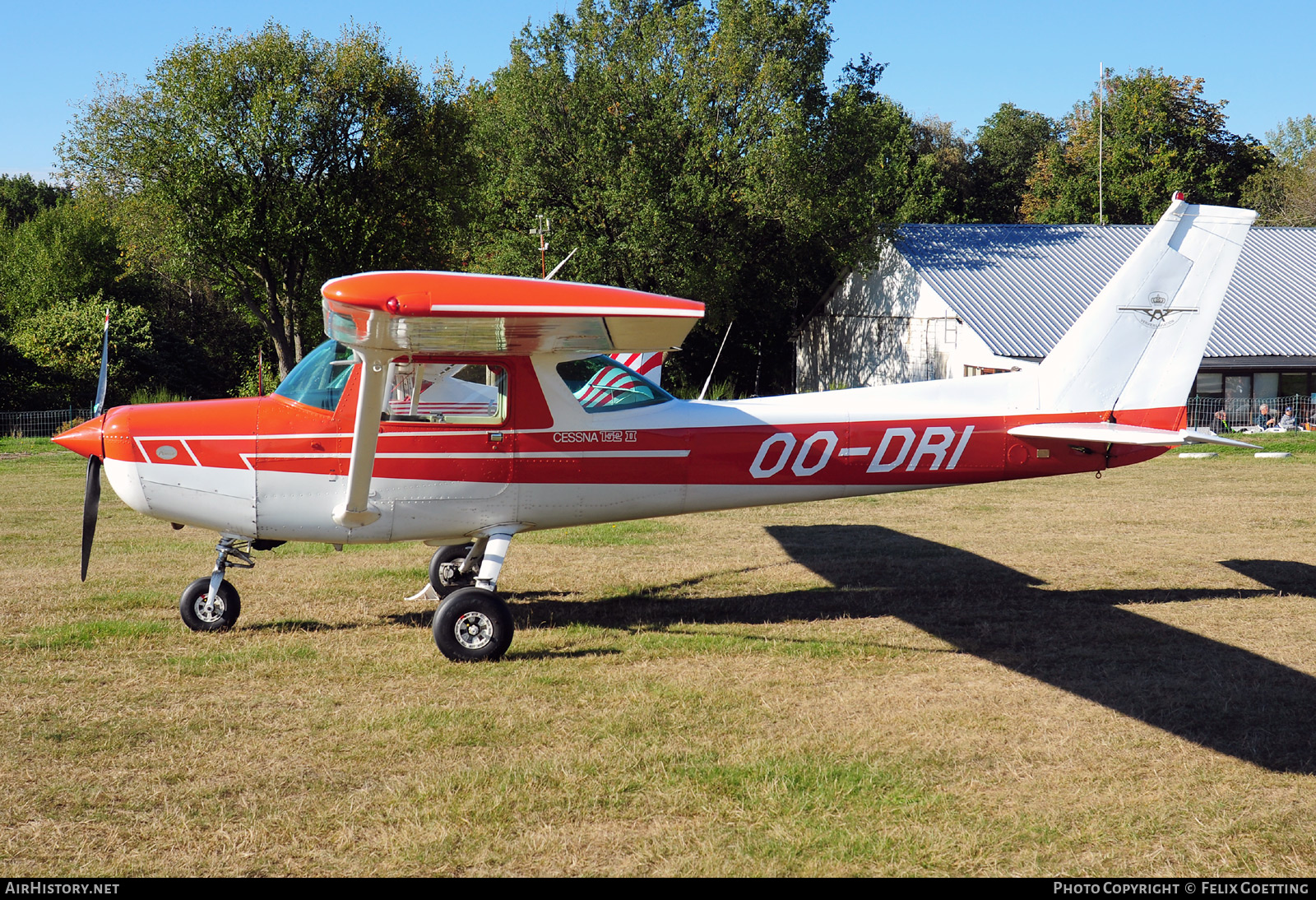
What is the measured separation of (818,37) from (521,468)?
29.6m

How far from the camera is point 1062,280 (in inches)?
1227

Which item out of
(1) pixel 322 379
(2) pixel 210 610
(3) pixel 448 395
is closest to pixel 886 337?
(3) pixel 448 395

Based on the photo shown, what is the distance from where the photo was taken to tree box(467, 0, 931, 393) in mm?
31672

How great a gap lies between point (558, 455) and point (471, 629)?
1.44 m

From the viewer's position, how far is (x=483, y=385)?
7500mm

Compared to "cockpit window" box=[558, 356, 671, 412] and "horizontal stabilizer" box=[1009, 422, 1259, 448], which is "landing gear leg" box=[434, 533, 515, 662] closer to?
"cockpit window" box=[558, 356, 671, 412]

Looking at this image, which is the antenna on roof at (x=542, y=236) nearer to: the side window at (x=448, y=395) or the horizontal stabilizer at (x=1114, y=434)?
the side window at (x=448, y=395)

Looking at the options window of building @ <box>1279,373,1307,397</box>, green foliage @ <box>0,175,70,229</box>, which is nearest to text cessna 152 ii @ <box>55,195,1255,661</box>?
window of building @ <box>1279,373,1307,397</box>

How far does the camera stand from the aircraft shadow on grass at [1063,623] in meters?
5.71

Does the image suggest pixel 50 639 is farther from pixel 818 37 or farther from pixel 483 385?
pixel 818 37

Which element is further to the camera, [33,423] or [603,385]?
[33,423]

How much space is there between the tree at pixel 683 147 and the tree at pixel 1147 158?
1321 centimetres

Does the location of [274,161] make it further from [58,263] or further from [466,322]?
[466,322]

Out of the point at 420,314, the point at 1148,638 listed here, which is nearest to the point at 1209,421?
the point at 1148,638
